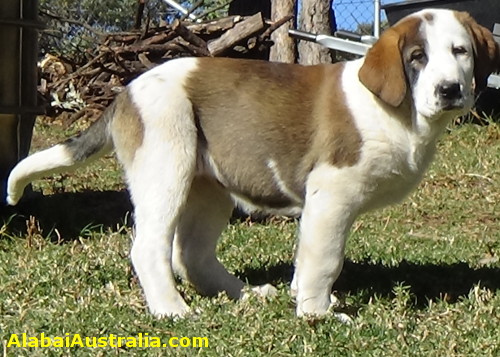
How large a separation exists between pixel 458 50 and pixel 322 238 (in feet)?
3.17

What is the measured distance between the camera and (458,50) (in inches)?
168

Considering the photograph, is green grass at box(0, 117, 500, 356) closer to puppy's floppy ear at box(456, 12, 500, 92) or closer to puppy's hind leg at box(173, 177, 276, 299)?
puppy's hind leg at box(173, 177, 276, 299)

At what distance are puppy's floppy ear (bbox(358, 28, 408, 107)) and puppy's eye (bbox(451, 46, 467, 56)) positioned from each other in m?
0.22

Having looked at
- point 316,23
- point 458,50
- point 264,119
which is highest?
point 458,50

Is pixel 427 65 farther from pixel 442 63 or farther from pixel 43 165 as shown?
pixel 43 165

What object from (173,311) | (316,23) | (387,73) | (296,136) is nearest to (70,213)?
(173,311)

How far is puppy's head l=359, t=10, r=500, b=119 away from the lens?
415 centimetres

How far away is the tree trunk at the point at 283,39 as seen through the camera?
424 inches

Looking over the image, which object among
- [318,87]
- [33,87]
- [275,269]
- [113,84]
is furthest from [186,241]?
[113,84]

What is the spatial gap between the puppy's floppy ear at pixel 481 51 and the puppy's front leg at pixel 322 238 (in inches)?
30.2

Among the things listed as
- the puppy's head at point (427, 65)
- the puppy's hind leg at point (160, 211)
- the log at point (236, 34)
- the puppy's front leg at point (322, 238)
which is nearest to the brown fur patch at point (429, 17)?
the puppy's head at point (427, 65)

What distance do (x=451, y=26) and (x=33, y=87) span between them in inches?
125

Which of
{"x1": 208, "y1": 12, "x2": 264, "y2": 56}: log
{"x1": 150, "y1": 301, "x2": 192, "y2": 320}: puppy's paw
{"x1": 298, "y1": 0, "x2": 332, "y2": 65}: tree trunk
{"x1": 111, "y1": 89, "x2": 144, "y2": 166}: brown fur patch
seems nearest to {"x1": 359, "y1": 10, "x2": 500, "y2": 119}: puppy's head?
{"x1": 111, "y1": 89, "x2": 144, "y2": 166}: brown fur patch

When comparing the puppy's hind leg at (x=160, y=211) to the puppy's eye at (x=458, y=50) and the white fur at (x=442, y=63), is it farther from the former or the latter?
the puppy's eye at (x=458, y=50)
